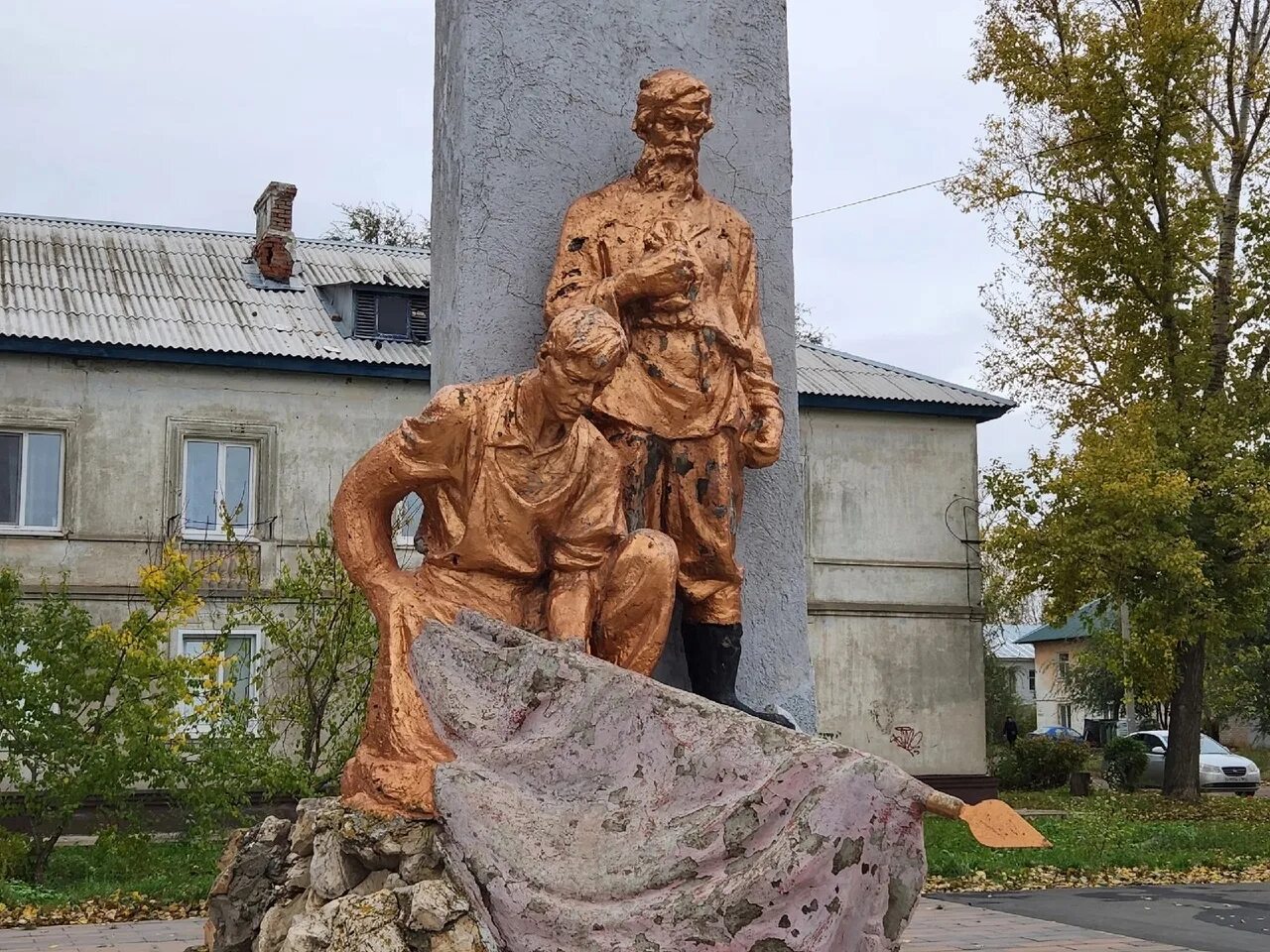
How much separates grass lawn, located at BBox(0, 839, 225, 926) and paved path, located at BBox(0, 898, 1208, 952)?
18.9 inches

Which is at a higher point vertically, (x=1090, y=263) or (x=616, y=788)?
(x=1090, y=263)

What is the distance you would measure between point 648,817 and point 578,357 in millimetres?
1212

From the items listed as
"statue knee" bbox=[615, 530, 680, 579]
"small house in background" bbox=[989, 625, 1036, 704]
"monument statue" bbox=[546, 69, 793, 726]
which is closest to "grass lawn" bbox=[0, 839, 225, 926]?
"monument statue" bbox=[546, 69, 793, 726]

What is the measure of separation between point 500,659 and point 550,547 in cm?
40

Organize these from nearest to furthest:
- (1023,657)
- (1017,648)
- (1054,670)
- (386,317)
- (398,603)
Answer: (398,603), (386,317), (1054,670), (1023,657), (1017,648)

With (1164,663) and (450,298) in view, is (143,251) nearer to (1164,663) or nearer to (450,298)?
(1164,663)

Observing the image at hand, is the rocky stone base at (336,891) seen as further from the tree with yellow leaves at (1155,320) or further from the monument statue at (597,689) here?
the tree with yellow leaves at (1155,320)

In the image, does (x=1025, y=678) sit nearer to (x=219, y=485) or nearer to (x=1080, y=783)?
(x=1080, y=783)

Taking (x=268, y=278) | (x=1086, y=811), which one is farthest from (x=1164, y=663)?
(x=268, y=278)

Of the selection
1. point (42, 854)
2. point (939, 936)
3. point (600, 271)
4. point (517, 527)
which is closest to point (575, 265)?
point (600, 271)

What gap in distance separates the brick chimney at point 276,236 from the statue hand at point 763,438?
1442 cm

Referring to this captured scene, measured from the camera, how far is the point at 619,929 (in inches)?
124

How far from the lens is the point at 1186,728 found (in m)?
17.9

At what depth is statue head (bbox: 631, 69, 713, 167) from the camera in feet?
15.7
